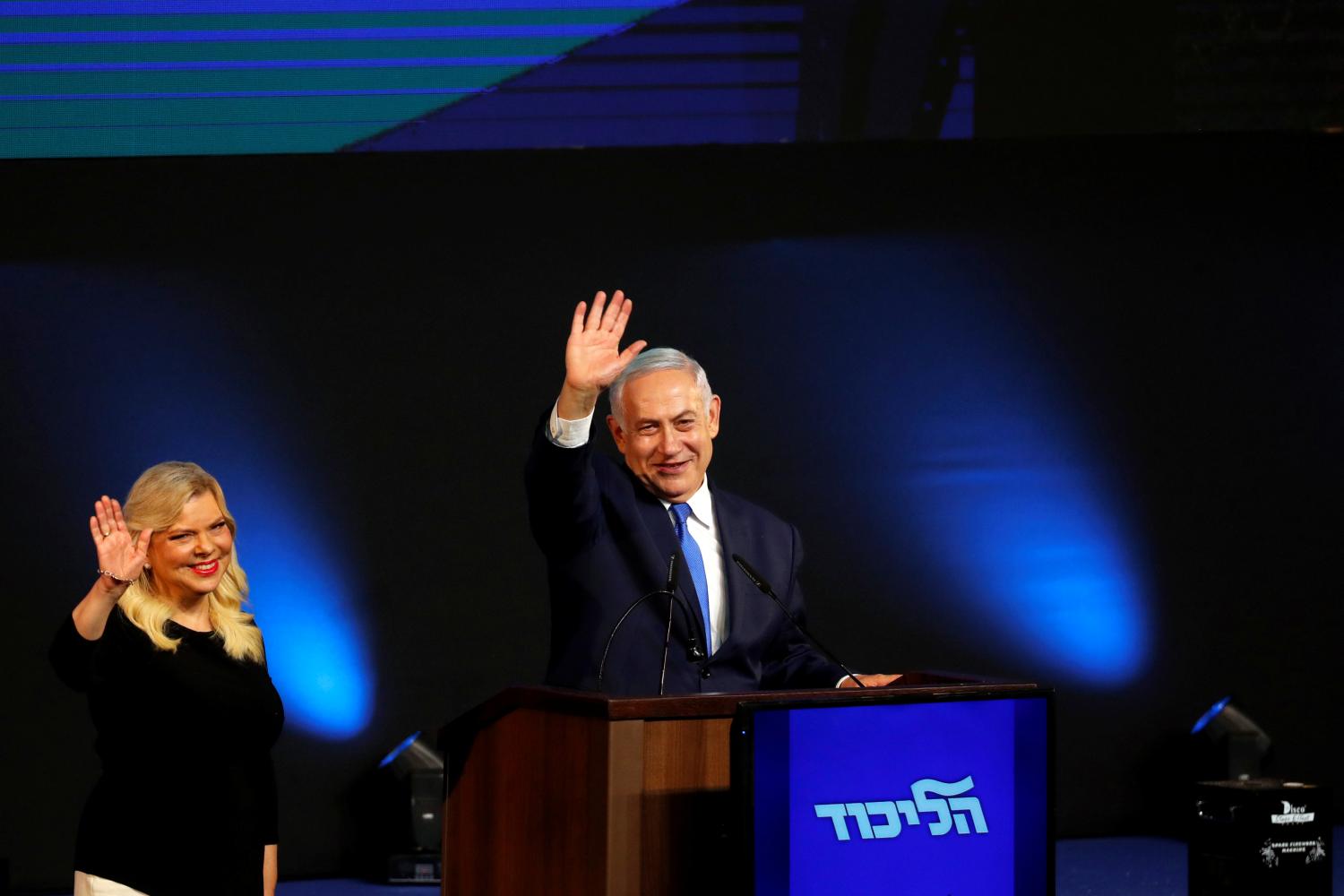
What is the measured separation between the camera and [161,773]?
9.53 ft

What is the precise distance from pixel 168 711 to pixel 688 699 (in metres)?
1.03

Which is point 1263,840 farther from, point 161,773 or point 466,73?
point 466,73

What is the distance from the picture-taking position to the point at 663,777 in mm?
2438

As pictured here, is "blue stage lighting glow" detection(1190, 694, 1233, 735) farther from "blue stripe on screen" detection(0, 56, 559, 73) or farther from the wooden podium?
the wooden podium

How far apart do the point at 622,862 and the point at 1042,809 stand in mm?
720

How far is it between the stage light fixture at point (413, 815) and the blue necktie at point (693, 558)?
2676 mm

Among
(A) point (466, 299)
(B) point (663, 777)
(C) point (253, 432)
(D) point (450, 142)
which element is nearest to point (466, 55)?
(D) point (450, 142)

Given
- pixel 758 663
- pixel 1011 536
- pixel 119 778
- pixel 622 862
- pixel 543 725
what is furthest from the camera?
pixel 1011 536

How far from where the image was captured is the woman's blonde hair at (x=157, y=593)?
2.96 metres

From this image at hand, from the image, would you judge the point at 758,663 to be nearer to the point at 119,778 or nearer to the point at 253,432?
the point at 119,778

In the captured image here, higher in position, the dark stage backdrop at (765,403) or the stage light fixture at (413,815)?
the dark stage backdrop at (765,403)

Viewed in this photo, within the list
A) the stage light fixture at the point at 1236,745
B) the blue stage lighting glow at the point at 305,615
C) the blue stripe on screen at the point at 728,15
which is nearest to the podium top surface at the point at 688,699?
the blue stage lighting glow at the point at 305,615

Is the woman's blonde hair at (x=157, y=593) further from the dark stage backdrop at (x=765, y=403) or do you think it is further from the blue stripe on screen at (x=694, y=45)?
the blue stripe on screen at (x=694, y=45)

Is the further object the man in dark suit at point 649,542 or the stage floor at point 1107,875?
the stage floor at point 1107,875
